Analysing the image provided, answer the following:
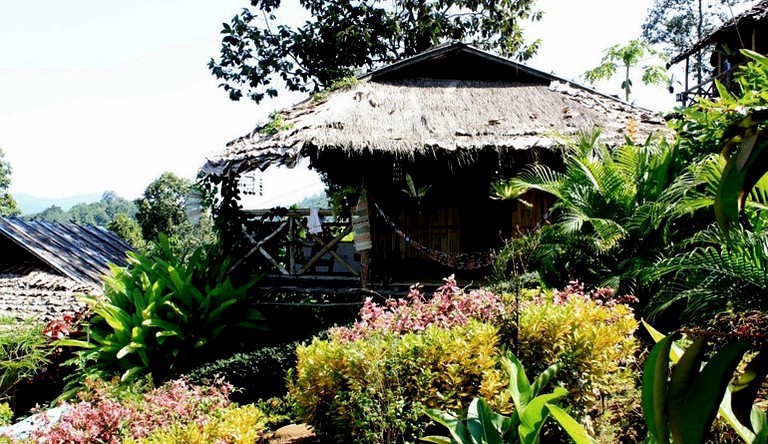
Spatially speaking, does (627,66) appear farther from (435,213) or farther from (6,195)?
(6,195)

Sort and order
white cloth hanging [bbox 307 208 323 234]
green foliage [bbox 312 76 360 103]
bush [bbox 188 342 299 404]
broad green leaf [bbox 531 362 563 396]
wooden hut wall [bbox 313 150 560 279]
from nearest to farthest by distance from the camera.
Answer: broad green leaf [bbox 531 362 563 396]
bush [bbox 188 342 299 404]
white cloth hanging [bbox 307 208 323 234]
wooden hut wall [bbox 313 150 560 279]
green foliage [bbox 312 76 360 103]

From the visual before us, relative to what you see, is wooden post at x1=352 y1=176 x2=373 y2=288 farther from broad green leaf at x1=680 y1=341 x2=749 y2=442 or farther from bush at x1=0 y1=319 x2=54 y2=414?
broad green leaf at x1=680 y1=341 x2=749 y2=442

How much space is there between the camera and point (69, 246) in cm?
1161

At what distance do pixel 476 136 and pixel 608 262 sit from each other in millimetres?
2695

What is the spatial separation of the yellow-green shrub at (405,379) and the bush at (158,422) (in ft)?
2.41

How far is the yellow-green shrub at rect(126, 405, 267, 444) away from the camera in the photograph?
3902mm

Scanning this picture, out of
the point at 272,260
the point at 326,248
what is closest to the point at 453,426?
the point at 326,248

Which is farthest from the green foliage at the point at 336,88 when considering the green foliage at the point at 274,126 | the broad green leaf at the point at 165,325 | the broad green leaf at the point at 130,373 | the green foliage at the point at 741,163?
the green foliage at the point at 741,163

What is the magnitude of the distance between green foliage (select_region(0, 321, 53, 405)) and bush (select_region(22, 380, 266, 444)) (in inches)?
161

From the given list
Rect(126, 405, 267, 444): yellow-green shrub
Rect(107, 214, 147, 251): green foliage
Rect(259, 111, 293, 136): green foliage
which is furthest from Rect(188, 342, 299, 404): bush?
Rect(107, 214, 147, 251): green foliage

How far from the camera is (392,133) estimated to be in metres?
8.16

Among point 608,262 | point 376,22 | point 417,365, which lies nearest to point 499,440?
point 417,365

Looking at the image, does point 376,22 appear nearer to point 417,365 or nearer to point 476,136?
point 476,136

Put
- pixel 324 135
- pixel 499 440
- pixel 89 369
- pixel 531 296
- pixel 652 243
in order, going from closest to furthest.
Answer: pixel 499 440 < pixel 531 296 < pixel 652 243 < pixel 89 369 < pixel 324 135
